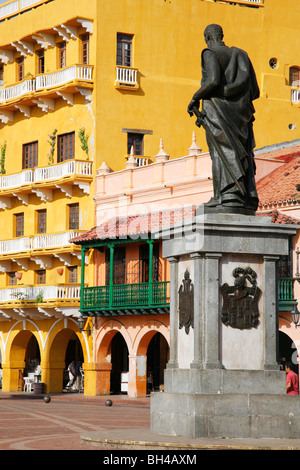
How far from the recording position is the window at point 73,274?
45.6 metres

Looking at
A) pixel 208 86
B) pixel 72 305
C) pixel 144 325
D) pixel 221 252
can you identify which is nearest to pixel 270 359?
pixel 221 252

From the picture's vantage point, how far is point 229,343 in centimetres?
1600

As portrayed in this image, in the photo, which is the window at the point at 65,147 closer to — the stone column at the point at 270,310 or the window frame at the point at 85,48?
the window frame at the point at 85,48

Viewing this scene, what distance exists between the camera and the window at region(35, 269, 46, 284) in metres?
47.3

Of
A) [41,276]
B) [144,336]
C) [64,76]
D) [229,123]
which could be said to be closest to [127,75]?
[64,76]

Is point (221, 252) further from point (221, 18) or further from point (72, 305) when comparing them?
point (221, 18)

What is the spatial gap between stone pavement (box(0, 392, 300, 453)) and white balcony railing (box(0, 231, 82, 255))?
11.6 metres

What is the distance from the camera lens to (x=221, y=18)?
151 ft

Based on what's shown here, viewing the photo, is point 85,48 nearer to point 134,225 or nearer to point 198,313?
point 134,225

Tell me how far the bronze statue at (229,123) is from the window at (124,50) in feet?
92.6

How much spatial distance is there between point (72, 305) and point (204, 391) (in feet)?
93.4

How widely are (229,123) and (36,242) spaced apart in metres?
30.4

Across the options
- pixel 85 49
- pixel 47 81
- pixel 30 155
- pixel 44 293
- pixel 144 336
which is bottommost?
pixel 144 336

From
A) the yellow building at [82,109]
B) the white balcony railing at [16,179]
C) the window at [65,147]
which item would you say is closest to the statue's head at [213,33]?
the yellow building at [82,109]
